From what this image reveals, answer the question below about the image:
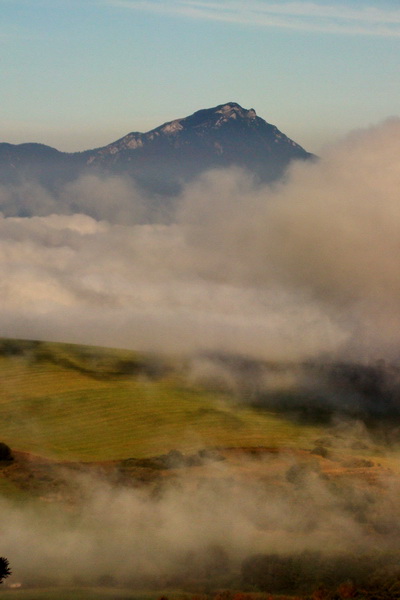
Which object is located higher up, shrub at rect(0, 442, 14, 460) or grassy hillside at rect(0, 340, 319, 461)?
grassy hillside at rect(0, 340, 319, 461)

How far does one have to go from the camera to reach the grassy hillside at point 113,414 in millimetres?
153375

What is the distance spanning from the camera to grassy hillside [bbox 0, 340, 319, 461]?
503 feet

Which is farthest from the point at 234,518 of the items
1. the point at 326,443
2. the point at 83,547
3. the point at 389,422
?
the point at 389,422

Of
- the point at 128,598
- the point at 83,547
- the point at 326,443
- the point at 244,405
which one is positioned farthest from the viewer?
the point at 244,405

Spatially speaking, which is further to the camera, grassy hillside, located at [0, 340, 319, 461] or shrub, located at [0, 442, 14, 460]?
grassy hillside, located at [0, 340, 319, 461]

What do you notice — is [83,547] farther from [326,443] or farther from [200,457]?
[326,443]

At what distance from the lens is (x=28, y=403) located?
167 meters

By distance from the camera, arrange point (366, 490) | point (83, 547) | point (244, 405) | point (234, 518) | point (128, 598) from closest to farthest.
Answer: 1. point (128, 598)
2. point (83, 547)
3. point (234, 518)
4. point (366, 490)
5. point (244, 405)

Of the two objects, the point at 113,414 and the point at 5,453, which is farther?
the point at 113,414

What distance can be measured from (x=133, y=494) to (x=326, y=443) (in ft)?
155

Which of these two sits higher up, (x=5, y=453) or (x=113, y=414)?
(x=113, y=414)

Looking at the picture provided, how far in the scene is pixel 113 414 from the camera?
552 ft

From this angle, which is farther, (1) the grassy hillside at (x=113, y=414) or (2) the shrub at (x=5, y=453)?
(1) the grassy hillside at (x=113, y=414)

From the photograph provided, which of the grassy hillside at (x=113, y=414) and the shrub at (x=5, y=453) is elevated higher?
the grassy hillside at (x=113, y=414)
